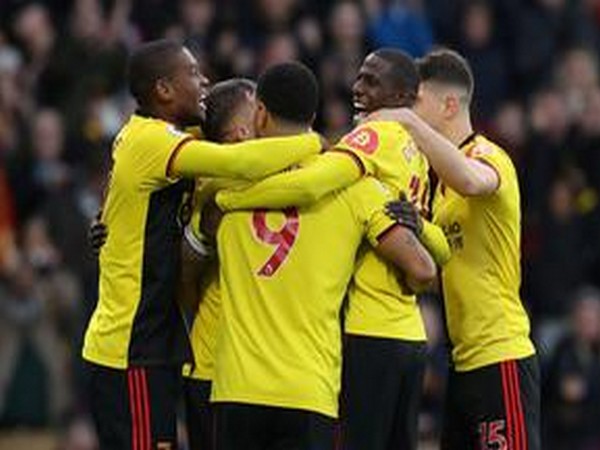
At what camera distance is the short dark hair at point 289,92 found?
36.4 ft

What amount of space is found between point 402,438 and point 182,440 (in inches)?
186

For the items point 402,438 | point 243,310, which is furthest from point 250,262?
point 402,438

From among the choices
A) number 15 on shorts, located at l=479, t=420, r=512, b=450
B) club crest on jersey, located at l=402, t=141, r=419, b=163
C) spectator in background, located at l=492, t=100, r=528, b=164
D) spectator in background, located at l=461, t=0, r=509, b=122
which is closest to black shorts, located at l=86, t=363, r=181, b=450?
club crest on jersey, located at l=402, t=141, r=419, b=163

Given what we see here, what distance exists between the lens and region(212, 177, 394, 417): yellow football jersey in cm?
1093

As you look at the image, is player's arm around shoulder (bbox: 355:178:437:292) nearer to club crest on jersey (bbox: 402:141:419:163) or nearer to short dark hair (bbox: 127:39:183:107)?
club crest on jersey (bbox: 402:141:419:163)

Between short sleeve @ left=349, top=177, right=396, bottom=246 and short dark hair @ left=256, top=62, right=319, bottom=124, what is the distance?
0.42 m

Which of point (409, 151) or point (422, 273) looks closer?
point (422, 273)

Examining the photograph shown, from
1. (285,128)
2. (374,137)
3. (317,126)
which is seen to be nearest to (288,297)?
(285,128)

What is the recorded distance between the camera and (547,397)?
18.1m

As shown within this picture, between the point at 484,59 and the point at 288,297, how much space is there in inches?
383

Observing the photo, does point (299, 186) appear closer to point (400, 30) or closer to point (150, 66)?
point (150, 66)

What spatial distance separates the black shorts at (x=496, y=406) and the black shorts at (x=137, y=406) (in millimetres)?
1547

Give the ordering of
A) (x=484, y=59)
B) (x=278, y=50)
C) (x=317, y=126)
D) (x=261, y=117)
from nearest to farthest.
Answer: (x=261, y=117) → (x=317, y=126) → (x=278, y=50) → (x=484, y=59)

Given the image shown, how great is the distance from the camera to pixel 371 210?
11148 mm
